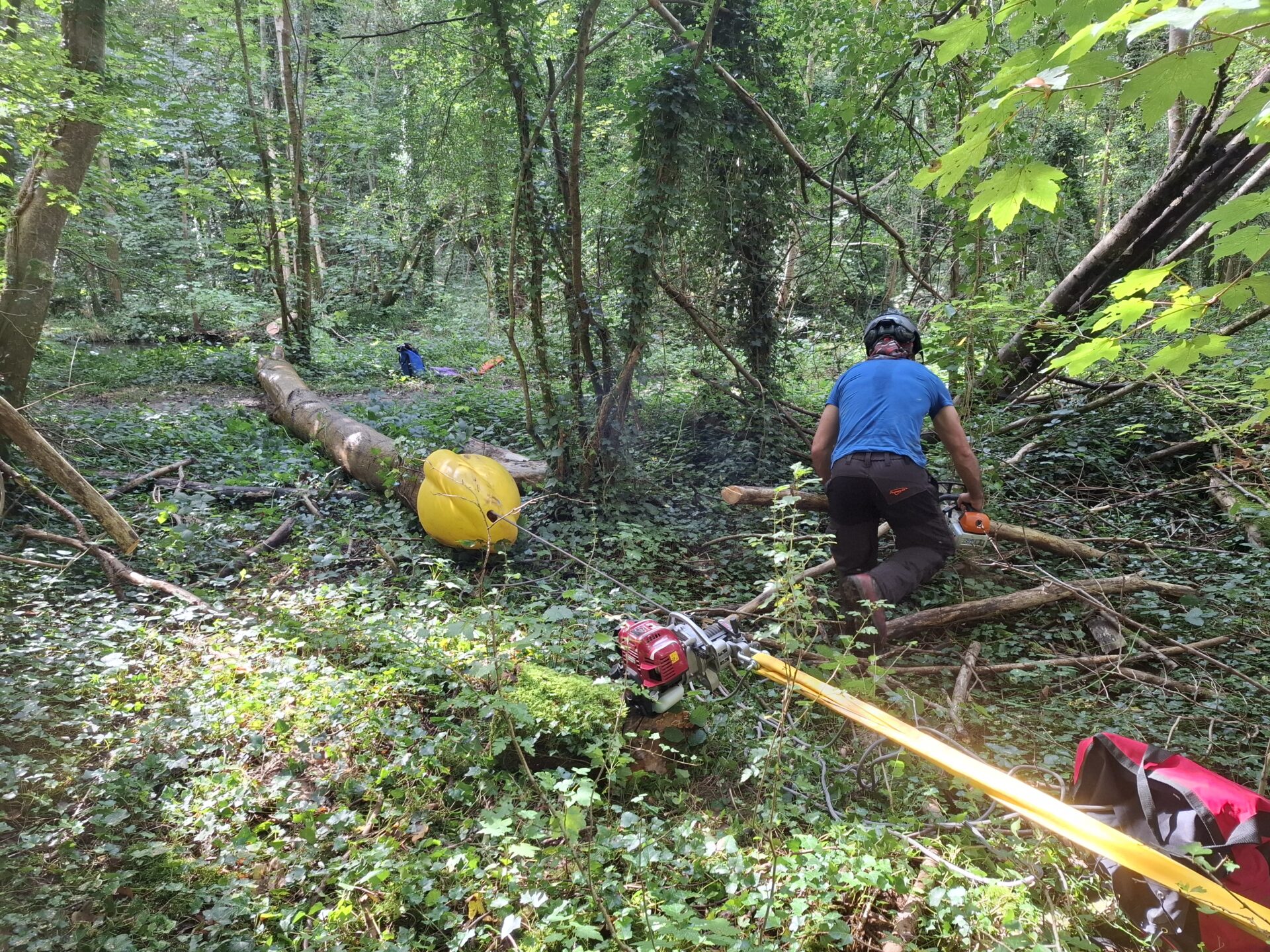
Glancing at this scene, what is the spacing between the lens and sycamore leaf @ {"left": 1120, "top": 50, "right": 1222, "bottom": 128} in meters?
1.42

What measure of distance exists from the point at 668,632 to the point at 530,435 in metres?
4.27

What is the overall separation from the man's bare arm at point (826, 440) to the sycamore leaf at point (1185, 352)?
6.70 ft

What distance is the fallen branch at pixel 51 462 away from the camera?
4.29 meters

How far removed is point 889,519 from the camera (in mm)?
3697

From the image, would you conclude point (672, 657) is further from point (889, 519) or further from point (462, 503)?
point (462, 503)

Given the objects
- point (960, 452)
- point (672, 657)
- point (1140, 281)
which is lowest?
point (672, 657)

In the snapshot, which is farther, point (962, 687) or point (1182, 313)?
point (962, 687)

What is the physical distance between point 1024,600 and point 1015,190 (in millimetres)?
3013

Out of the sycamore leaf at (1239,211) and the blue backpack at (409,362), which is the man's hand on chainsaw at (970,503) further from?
the blue backpack at (409,362)

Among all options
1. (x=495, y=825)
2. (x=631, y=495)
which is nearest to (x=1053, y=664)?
(x=495, y=825)

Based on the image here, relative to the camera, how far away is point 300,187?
10.7m

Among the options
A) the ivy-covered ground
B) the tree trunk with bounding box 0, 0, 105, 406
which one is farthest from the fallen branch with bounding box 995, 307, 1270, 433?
the tree trunk with bounding box 0, 0, 105, 406

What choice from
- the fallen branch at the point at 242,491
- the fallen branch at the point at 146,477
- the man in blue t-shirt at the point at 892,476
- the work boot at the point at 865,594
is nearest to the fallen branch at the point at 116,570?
the fallen branch at the point at 146,477

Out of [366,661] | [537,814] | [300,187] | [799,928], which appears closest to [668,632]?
[537,814]
